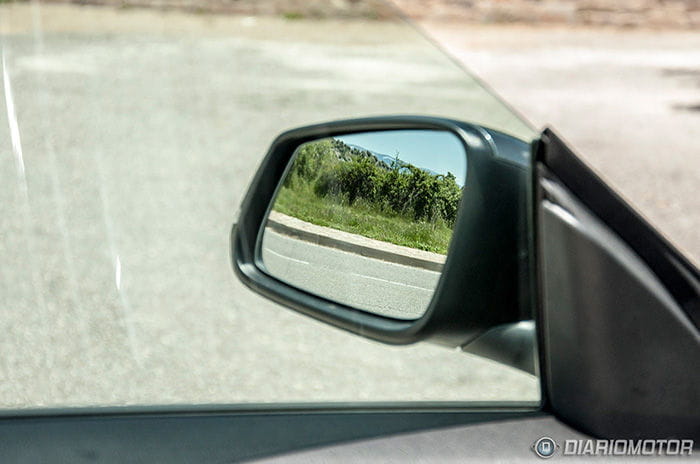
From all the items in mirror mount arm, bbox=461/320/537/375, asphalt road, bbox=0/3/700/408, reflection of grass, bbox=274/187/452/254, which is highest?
reflection of grass, bbox=274/187/452/254

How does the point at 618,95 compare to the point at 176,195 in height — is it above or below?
below

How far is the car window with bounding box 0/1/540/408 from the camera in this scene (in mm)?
1585

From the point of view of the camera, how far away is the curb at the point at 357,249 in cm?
100

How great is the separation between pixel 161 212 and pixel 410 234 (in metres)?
3.56

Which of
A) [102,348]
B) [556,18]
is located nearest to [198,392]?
[102,348]

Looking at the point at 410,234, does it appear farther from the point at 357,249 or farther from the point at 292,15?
the point at 292,15

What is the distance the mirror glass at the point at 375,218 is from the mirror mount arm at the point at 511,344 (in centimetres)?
8

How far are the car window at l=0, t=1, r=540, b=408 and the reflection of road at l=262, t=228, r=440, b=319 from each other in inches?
11.3

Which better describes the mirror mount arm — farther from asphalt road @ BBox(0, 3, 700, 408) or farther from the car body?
asphalt road @ BBox(0, 3, 700, 408)

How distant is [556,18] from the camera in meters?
14.6

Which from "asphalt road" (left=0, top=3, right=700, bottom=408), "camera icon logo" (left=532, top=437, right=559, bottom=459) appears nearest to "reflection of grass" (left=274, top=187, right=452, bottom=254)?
"camera icon logo" (left=532, top=437, right=559, bottom=459)

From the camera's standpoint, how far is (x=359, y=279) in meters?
1.07

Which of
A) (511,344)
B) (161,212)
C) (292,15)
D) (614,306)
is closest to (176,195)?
(161,212)

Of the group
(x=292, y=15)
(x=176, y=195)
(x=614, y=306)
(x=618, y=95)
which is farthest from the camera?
(x=618, y=95)
